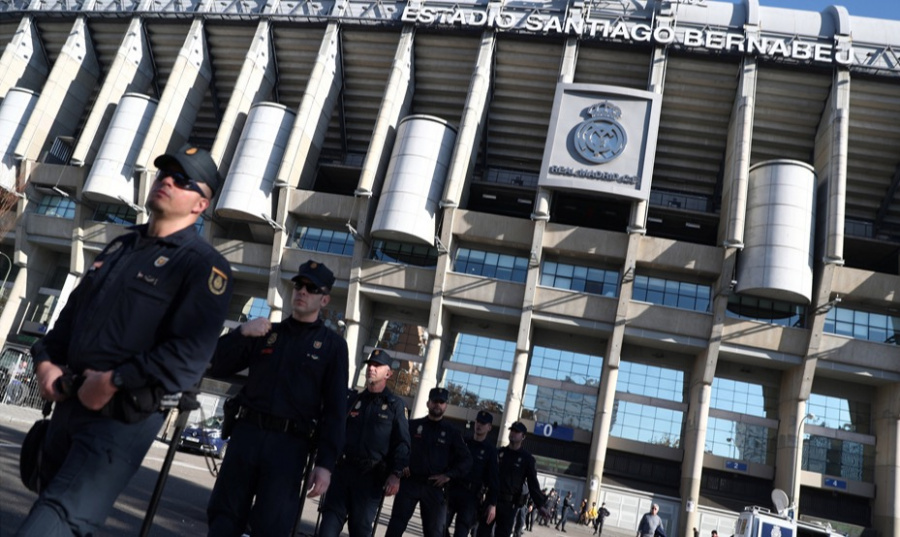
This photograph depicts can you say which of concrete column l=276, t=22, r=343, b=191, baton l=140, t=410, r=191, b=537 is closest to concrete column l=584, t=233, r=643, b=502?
concrete column l=276, t=22, r=343, b=191

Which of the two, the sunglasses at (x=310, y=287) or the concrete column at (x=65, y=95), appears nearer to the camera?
the sunglasses at (x=310, y=287)

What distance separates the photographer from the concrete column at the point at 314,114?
3697cm

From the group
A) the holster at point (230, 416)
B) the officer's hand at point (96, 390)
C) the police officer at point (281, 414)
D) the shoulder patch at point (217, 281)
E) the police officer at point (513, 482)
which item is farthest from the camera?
the police officer at point (513, 482)

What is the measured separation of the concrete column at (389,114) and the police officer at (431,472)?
28.4 meters

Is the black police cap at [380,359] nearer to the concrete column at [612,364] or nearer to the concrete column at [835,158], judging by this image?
the concrete column at [612,364]

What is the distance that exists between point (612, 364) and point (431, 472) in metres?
27.0

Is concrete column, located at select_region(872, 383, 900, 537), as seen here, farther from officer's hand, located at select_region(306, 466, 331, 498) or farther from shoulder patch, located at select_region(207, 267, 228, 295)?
shoulder patch, located at select_region(207, 267, 228, 295)

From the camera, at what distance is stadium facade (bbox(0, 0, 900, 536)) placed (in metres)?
32.8

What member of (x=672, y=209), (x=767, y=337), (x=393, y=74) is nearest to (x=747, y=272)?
(x=767, y=337)

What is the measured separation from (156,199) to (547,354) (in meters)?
35.0

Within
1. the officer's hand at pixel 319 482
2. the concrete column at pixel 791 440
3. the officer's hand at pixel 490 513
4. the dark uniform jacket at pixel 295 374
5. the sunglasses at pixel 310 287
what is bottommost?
the officer's hand at pixel 490 513

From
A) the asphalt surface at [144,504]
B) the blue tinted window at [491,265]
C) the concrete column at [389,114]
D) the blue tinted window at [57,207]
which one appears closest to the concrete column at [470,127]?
the blue tinted window at [491,265]

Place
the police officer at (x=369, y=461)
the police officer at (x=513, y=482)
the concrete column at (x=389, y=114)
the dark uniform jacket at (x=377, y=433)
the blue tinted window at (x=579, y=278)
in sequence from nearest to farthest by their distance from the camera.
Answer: the police officer at (x=369, y=461)
the dark uniform jacket at (x=377, y=433)
the police officer at (x=513, y=482)
the blue tinted window at (x=579, y=278)
the concrete column at (x=389, y=114)

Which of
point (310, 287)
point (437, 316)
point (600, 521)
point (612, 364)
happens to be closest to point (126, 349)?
point (310, 287)
